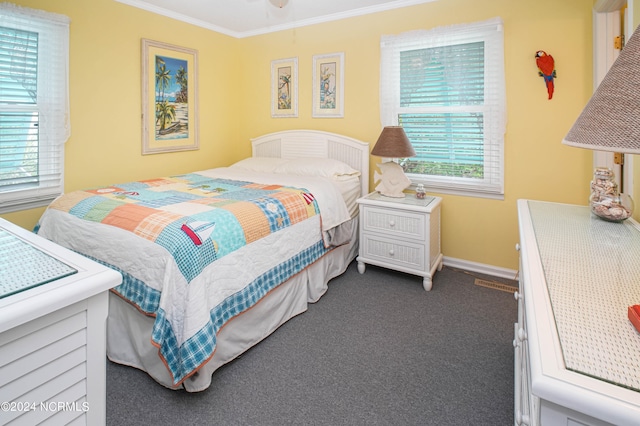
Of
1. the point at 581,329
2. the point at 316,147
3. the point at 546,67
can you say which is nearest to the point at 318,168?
the point at 316,147

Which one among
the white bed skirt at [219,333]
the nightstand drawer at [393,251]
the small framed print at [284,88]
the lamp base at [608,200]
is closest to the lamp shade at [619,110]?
the lamp base at [608,200]

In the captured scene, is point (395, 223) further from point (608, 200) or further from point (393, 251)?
point (608, 200)

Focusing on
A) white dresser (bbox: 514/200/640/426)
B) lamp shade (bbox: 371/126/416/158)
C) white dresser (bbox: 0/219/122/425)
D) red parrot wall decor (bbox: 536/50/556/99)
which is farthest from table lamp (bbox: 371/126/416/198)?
white dresser (bbox: 0/219/122/425)

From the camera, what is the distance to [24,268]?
3.02ft

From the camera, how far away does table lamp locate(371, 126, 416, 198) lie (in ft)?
9.51

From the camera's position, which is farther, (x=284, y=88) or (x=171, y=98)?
(x=284, y=88)

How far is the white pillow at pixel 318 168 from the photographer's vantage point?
10.8 feet

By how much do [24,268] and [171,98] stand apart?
3071mm

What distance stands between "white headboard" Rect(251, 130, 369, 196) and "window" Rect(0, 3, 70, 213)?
74.8 inches

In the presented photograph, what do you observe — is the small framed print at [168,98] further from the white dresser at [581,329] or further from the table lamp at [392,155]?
the white dresser at [581,329]

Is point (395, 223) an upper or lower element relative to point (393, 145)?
lower

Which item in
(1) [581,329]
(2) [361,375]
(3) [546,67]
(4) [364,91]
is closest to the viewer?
(1) [581,329]

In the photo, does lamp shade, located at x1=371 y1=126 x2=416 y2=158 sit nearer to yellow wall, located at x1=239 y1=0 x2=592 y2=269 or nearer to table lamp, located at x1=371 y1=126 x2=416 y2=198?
table lamp, located at x1=371 y1=126 x2=416 y2=198

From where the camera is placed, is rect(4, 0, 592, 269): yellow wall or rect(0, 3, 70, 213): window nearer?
rect(0, 3, 70, 213): window
